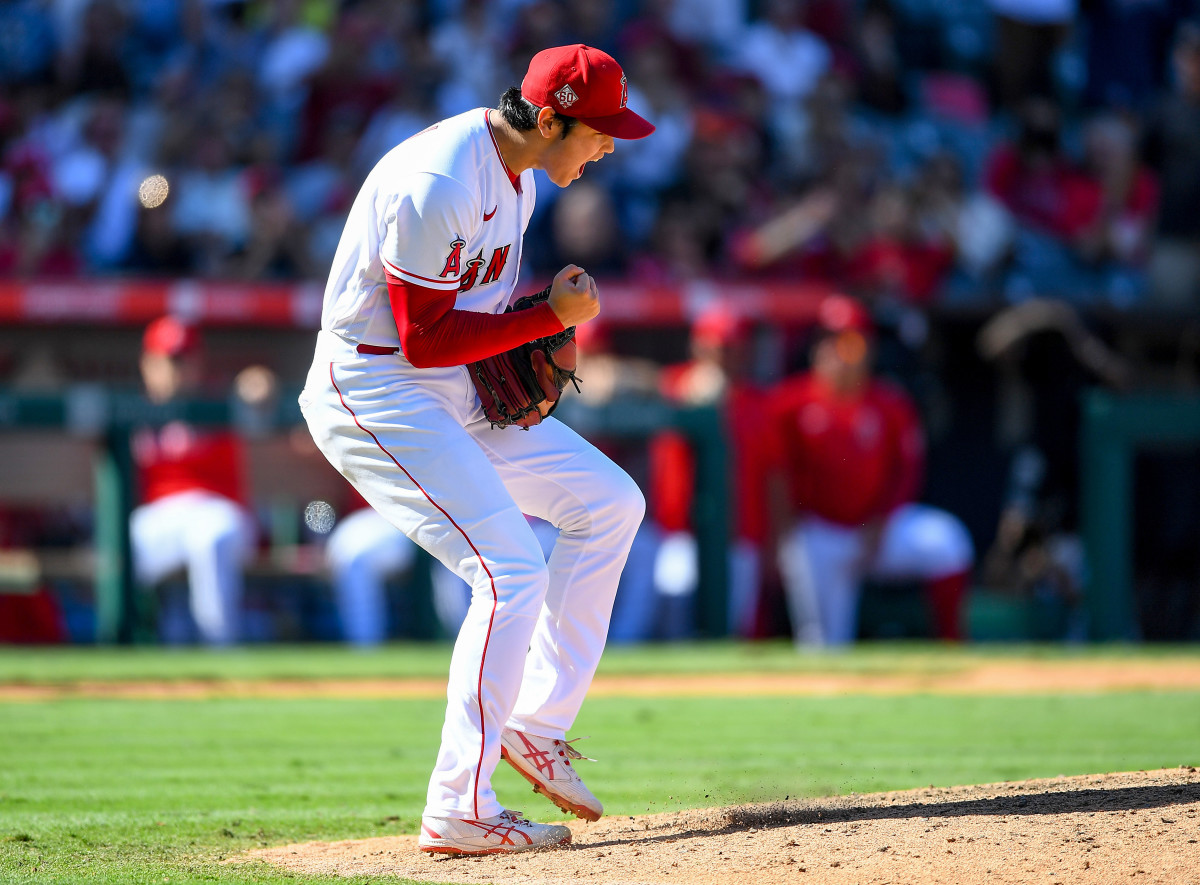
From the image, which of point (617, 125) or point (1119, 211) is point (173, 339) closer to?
point (617, 125)

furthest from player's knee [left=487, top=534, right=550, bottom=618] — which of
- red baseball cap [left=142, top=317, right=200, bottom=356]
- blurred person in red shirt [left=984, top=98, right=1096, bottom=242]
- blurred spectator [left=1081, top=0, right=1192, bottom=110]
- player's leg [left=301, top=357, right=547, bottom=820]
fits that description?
blurred spectator [left=1081, top=0, right=1192, bottom=110]

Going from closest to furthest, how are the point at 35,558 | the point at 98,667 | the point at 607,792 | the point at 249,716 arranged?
the point at 607,792, the point at 249,716, the point at 98,667, the point at 35,558

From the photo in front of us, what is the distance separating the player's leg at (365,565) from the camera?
8.62 metres

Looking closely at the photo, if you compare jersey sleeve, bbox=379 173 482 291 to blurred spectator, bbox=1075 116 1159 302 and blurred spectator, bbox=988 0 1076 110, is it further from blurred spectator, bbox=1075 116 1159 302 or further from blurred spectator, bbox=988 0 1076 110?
blurred spectator, bbox=988 0 1076 110

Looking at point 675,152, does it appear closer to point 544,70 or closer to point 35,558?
point 35,558

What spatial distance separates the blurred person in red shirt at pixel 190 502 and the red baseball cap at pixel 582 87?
554 centimetres

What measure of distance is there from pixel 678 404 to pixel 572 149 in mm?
5562

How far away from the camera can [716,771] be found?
477 centimetres

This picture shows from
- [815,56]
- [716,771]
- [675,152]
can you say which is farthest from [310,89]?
[716,771]

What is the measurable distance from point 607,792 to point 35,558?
5203 mm

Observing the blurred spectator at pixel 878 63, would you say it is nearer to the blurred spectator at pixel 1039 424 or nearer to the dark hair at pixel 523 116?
the blurred spectator at pixel 1039 424

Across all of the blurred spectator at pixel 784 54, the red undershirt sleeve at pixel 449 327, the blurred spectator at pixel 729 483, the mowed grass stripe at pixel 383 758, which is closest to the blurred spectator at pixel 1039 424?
the blurred spectator at pixel 729 483

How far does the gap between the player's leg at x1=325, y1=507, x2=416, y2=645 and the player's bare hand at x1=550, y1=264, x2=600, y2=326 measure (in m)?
5.29

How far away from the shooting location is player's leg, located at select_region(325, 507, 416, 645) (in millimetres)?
8625
